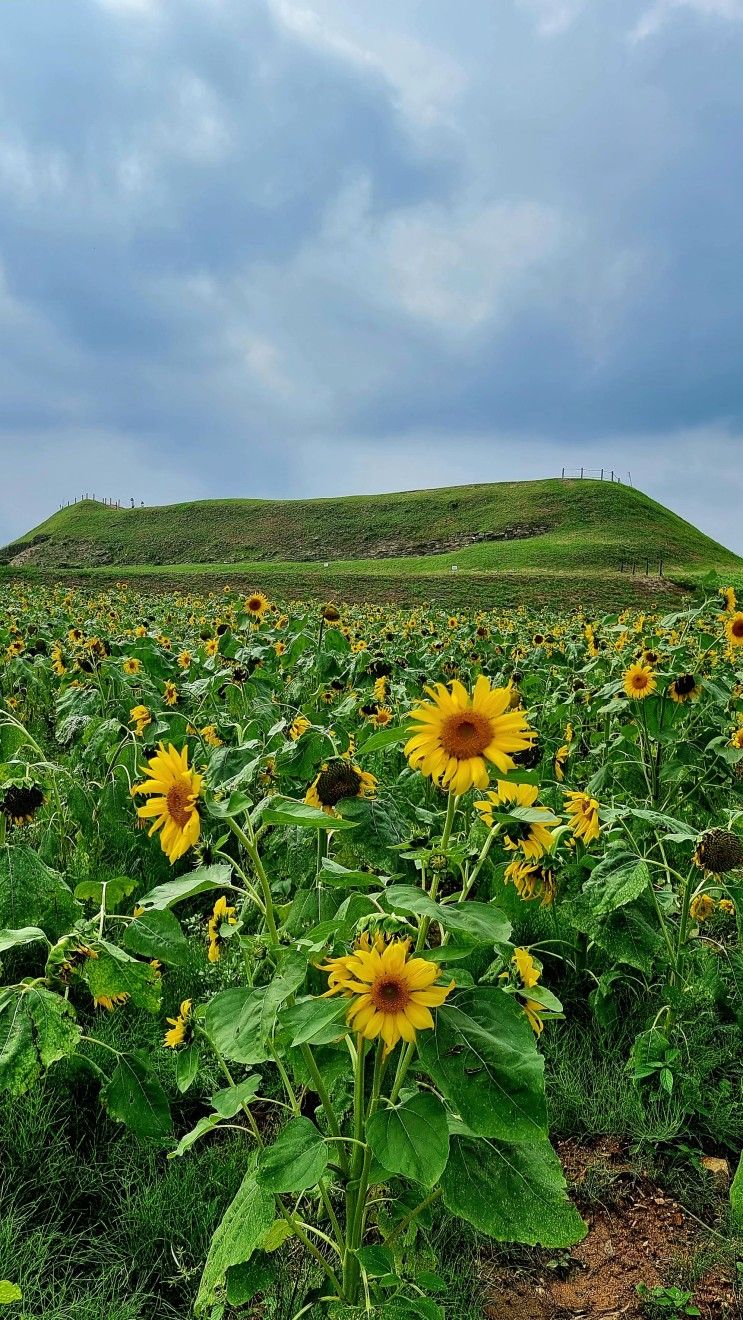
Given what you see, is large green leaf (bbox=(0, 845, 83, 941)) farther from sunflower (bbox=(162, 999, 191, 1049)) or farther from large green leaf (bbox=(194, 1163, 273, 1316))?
large green leaf (bbox=(194, 1163, 273, 1316))

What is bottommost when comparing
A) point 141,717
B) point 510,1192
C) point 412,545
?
Answer: point 510,1192

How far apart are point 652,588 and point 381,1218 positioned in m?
32.9

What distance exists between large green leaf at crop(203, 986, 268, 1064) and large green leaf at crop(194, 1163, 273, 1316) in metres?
0.28

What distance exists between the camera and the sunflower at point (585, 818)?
2.25m

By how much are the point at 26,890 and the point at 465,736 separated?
1.18 meters

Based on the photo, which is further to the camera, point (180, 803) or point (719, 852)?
point (719, 852)

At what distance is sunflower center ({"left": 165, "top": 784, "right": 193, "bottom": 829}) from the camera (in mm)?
1437

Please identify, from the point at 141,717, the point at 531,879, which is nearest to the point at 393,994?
the point at 531,879

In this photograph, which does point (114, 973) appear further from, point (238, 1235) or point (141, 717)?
point (141, 717)

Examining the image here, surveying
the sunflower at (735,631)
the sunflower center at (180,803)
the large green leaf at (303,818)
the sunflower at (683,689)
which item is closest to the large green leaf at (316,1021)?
the large green leaf at (303,818)

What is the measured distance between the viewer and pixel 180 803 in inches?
57.2

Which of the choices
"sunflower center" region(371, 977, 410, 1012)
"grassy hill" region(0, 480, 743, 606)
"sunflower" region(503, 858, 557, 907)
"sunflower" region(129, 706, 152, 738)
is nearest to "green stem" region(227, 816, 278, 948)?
"sunflower center" region(371, 977, 410, 1012)

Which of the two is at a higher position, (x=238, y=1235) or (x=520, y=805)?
(x=520, y=805)

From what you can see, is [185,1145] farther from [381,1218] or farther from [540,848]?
[540,848]
